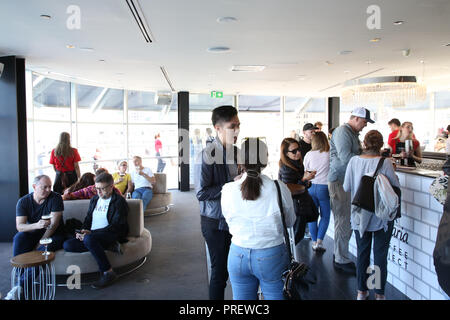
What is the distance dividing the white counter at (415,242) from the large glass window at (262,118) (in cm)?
869

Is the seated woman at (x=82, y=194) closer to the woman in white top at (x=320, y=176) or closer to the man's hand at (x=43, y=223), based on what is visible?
the man's hand at (x=43, y=223)

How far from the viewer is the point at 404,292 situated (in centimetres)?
353

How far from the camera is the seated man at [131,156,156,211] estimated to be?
6984 millimetres

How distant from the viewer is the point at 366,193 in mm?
3088

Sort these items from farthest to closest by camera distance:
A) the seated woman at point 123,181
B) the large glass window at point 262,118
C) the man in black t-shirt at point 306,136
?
the large glass window at point 262,118, the seated woman at point 123,181, the man in black t-shirt at point 306,136

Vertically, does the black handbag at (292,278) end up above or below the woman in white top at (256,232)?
below

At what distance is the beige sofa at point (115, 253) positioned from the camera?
13.0ft

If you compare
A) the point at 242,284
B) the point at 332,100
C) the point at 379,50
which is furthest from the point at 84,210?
the point at 332,100

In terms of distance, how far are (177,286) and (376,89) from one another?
5683 mm

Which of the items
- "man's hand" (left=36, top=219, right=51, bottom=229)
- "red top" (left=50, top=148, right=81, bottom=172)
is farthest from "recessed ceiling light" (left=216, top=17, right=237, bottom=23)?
"red top" (left=50, top=148, right=81, bottom=172)

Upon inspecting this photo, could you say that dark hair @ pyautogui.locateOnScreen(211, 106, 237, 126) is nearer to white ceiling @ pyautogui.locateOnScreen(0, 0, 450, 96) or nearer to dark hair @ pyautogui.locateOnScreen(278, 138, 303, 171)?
white ceiling @ pyautogui.locateOnScreen(0, 0, 450, 96)

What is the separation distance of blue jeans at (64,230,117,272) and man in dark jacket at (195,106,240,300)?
185 centimetres

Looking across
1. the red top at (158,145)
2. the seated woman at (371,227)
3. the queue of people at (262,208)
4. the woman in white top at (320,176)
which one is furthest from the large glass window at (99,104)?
the seated woman at (371,227)

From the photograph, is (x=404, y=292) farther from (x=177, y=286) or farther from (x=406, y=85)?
(x=406, y=85)
